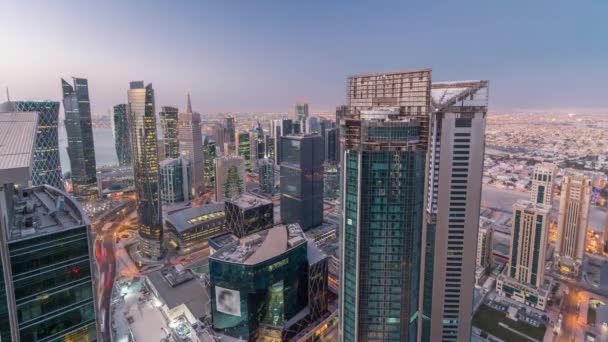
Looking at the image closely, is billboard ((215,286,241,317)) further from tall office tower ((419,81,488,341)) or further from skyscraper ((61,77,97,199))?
skyscraper ((61,77,97,199))

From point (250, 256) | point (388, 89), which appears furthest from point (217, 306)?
point (388, 89)

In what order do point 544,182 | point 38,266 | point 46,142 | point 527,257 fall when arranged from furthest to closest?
point 544,182 < point 46,142 < point 527,257 < point 38,266

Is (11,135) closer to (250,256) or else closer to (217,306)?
(250,256)

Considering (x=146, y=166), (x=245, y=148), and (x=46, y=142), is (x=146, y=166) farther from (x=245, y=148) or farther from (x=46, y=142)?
(x=245, y=148)

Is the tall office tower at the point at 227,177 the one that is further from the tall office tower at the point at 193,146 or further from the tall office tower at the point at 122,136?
the tall office tower at the point at 122,136

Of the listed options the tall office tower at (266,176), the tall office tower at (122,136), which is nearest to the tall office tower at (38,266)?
the tall office tower at (266,176)

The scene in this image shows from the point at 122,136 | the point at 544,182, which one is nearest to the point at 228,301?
the point at 544,182
